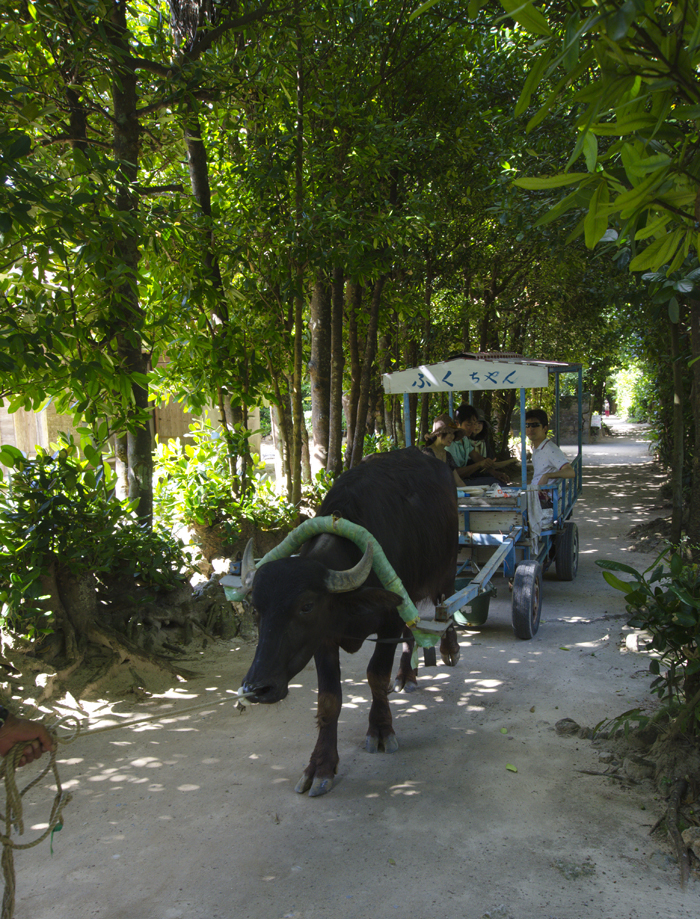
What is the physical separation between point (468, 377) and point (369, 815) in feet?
11.4

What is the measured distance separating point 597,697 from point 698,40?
12.6 feet

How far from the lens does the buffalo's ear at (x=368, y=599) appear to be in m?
3.21

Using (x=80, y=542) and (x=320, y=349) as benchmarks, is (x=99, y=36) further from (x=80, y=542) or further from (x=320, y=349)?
(x=320, y=349)

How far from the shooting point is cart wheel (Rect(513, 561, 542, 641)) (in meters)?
5.32

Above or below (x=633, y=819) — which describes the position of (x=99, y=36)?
above

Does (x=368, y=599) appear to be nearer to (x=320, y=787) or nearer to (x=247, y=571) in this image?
(x=247, y=571)

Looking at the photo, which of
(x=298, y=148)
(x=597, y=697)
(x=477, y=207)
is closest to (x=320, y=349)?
(x=298, y=148)

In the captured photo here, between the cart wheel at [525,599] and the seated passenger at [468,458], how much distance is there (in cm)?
139

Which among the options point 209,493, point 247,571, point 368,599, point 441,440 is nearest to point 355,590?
point 368,599

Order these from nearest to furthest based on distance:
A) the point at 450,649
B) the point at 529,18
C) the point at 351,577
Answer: the point at 529,18
the point at 351,577
the point at 450,649

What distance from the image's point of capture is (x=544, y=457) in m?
6.74

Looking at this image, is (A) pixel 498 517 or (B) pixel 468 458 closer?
(A) pixel 498 517

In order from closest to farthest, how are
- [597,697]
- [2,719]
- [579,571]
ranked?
[2,719]
[597,697]
[579,571]

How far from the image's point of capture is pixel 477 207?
9734mm
